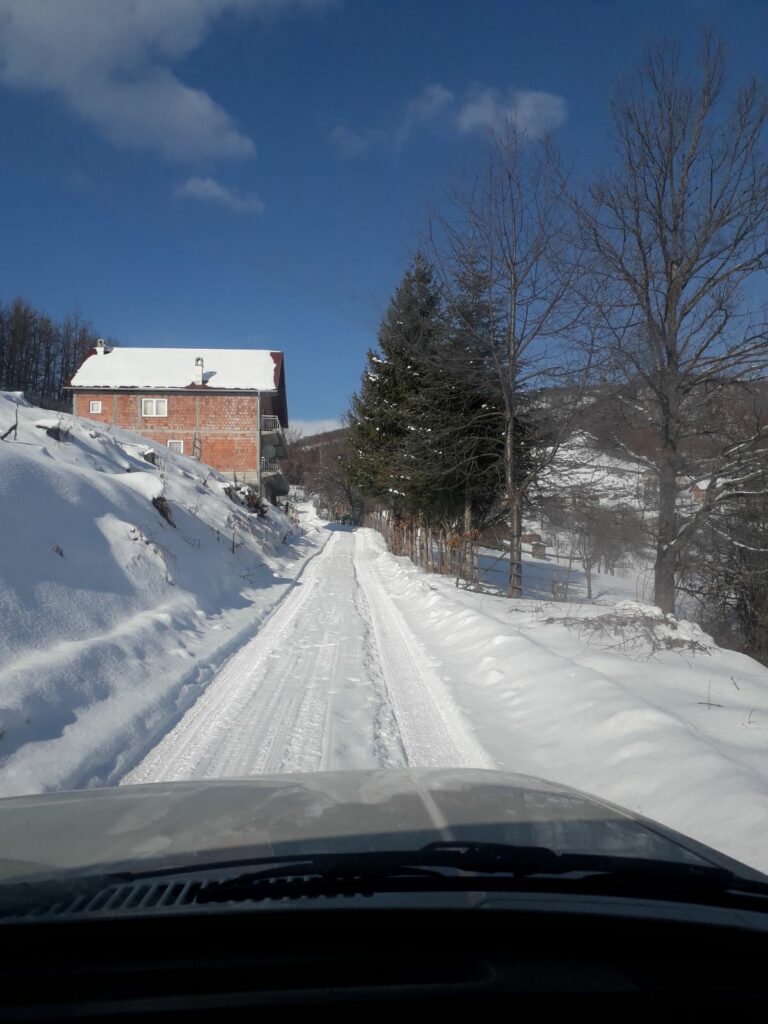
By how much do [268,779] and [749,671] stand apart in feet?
21.0

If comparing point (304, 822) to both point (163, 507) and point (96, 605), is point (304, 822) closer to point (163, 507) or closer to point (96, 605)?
point (96, 605)

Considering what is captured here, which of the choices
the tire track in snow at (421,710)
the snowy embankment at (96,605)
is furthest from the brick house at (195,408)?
the tire track in snow at (421,710)

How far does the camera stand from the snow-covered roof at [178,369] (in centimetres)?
4547

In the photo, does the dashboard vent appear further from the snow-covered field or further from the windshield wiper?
the snow-covered field

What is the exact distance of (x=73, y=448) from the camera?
16.0 metres

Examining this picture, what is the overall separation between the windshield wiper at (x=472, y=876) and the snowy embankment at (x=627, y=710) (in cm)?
176

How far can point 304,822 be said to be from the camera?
3162mm

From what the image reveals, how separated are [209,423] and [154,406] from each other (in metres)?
3.42

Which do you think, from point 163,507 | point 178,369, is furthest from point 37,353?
point 163,507

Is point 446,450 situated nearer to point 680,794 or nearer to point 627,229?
point 627,229

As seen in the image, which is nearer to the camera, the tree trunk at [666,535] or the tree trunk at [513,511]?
the tree trunk at [666,535]

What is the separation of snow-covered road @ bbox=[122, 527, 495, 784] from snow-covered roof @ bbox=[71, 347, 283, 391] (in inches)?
1399

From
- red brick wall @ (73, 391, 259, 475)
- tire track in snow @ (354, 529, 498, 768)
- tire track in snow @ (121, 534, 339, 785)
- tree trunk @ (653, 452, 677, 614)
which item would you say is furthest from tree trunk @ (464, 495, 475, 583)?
red brick wall @ (73, 391, 259, 475)

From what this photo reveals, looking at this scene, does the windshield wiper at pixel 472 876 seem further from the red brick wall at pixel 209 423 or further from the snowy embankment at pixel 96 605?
the red brick wall at pixel 209 423
